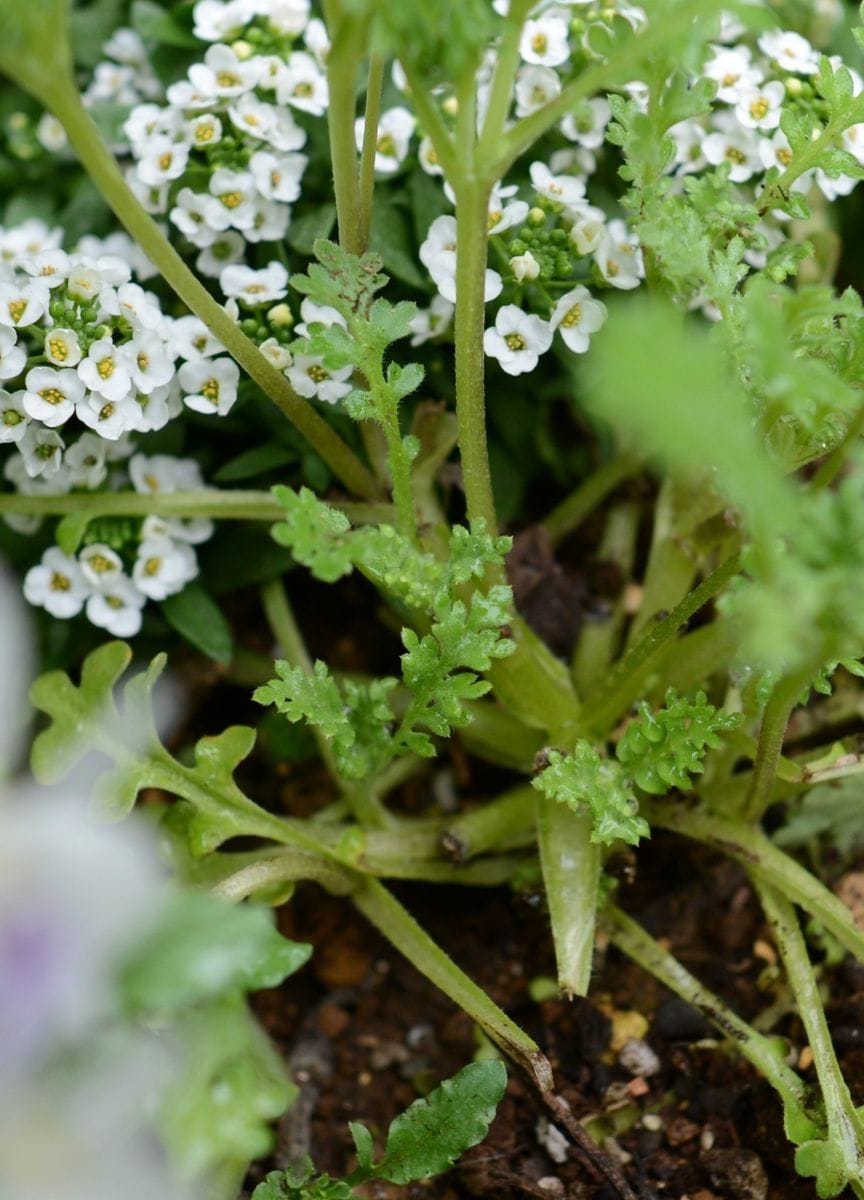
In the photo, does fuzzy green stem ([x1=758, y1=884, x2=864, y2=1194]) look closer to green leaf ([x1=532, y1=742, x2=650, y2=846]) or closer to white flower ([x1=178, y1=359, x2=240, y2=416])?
green leaf ([x1=532, y1=742, x2=650, y2=846])

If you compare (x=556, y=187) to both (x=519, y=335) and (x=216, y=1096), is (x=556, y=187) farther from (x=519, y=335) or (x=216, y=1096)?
(x=216, y=1096)

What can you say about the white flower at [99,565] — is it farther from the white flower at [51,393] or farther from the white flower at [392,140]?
the white flower at [392,140]

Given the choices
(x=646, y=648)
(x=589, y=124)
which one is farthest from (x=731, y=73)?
(x=646, y=648)

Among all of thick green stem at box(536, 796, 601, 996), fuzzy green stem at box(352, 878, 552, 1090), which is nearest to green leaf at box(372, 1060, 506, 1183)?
fuzzy green stem at box(352, 878, 552, 1090)

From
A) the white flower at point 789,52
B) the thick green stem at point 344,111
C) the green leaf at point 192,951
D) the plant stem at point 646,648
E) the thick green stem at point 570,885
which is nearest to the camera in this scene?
the green leaf at point 192,951

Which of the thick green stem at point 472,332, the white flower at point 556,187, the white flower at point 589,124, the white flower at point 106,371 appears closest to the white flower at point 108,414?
the white flower at point 106,371

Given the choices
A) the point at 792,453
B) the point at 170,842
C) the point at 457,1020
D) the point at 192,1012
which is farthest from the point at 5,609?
the point at 792,453
